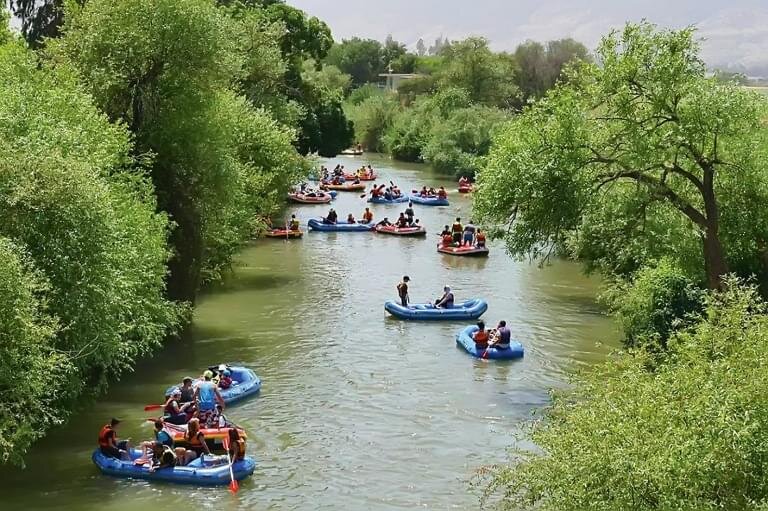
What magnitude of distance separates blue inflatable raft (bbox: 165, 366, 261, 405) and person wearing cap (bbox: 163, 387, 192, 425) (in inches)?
36.0

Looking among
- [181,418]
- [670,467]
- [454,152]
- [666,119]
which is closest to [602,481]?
[670,467]

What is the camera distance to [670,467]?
10.2 meters

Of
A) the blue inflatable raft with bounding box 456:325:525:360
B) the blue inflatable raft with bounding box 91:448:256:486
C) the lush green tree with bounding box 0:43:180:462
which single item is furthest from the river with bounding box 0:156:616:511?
the lush green tree with bounding box 0:43:180:462

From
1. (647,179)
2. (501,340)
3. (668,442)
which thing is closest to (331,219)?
(501,340)

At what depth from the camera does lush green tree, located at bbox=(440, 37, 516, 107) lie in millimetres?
91125

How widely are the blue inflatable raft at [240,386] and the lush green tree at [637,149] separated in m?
6.19

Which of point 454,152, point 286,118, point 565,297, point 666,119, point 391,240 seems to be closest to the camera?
point 666,119

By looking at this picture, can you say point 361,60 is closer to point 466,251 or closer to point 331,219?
point 331,219

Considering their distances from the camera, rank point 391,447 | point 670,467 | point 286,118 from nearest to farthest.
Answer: point 670,467 → point 391,447 → point 286,118

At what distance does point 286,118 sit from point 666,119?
29218 millimetres

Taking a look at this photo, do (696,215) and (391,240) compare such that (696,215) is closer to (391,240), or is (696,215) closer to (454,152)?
(391,240)

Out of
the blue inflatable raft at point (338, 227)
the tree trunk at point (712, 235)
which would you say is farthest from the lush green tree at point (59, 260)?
the blue inflatable raft at point (338, 227)

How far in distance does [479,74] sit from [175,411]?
75.4 meters

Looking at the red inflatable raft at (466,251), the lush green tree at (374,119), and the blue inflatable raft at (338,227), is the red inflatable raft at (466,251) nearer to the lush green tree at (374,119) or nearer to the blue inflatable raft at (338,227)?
the blue inflatable raft at (338,227)
